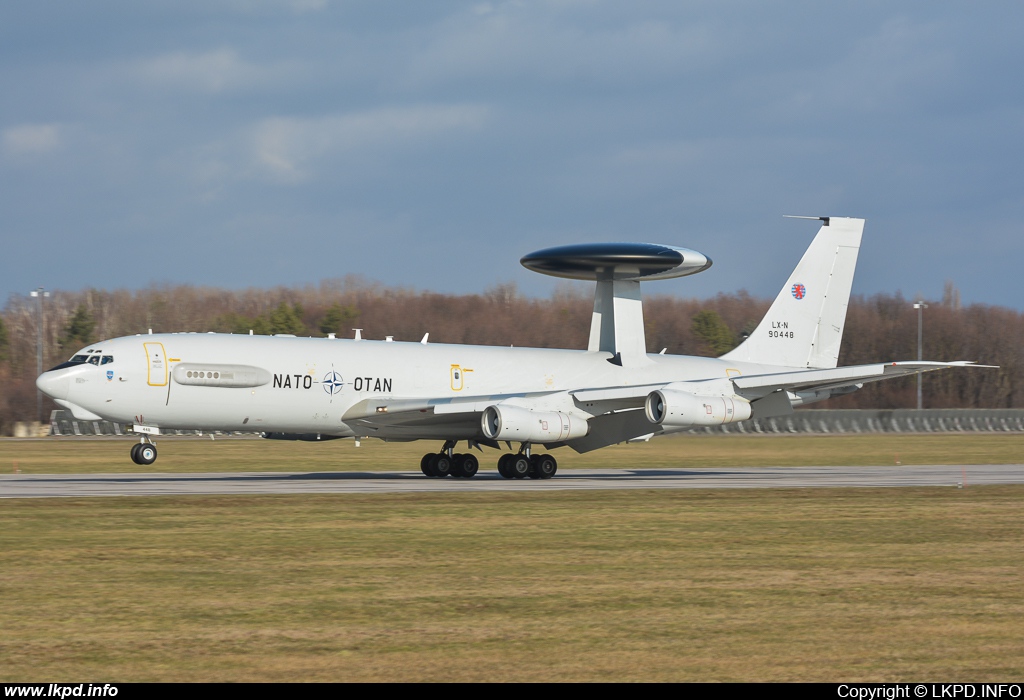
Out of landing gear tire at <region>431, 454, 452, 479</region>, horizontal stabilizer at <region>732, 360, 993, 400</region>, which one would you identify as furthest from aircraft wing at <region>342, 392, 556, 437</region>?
horizontal stabilizer at <region>732, 360, 993, 400</region>

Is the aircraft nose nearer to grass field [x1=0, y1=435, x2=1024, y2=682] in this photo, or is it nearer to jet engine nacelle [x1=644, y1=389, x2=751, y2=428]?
grass field [x1=0, y1=435, x2=1024, y2=682]

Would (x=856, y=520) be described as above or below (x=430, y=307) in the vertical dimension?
below

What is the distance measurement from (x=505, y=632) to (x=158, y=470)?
1271 inches

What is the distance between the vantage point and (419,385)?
37.6 m

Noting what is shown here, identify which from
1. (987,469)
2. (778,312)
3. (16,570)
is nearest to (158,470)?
(778,312)

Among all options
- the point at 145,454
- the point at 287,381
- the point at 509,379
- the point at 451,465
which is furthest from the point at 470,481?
the point at 145,454

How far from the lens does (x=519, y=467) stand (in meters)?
37.7

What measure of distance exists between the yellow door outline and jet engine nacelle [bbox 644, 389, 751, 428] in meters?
14.7

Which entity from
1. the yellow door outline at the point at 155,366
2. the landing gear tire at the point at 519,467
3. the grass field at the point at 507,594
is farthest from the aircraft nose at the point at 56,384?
the landing gear tire at the point at 519,467

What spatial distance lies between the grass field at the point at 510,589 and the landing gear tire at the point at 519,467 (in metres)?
9.90

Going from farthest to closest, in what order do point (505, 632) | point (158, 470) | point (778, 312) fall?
point (778, 312) < point (158, 470) < point (505, 632)

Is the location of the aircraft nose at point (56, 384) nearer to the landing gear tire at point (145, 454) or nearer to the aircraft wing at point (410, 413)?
the landing gear tire at point (145, 454)

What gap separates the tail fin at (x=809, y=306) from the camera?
4450 centimetres
